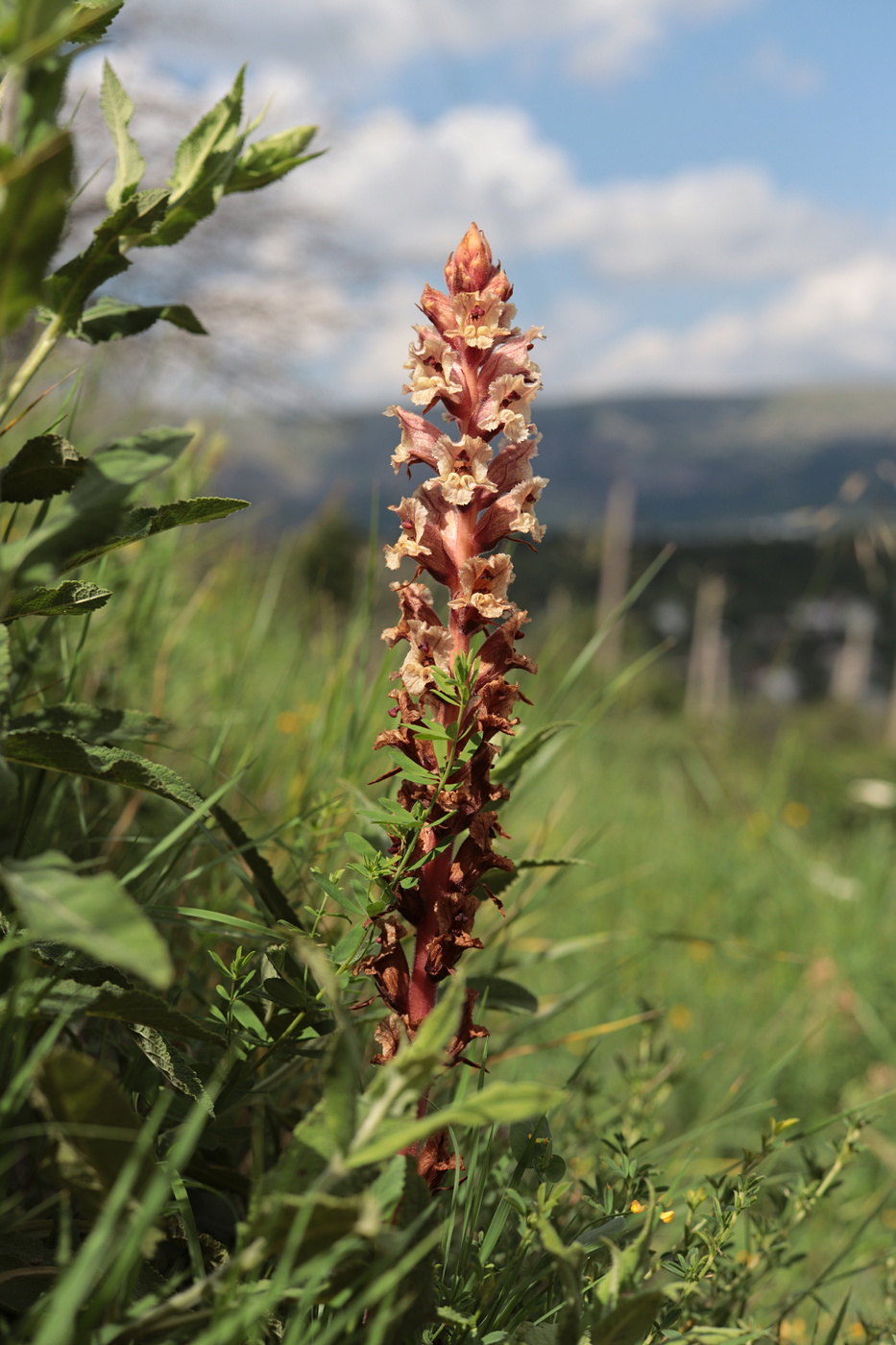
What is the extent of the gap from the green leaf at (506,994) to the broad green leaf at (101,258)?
693 millimetres

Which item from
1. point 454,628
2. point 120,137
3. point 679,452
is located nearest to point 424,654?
point 454,628

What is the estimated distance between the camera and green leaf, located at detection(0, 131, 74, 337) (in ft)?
1.53

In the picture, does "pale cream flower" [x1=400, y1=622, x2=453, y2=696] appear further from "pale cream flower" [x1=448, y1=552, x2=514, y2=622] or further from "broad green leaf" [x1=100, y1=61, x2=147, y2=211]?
"broad green leaf" [x1=100, y1=61, x2=147, y2=211]

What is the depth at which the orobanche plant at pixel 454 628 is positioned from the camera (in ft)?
2.37

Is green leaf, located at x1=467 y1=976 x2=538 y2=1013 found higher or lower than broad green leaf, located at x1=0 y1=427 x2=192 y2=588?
lower

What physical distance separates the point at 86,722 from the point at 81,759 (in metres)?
0.12

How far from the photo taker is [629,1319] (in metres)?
0.58

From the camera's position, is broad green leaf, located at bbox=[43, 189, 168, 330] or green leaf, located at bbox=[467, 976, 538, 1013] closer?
broad green leaf, located at bbox=[43, 189, 168, 330]

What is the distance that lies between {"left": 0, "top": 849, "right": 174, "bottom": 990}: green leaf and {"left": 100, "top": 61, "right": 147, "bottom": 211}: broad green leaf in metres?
0.56

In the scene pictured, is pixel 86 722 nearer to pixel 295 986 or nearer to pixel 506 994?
pixel 295 986

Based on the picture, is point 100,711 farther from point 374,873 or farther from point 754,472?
point 754,472

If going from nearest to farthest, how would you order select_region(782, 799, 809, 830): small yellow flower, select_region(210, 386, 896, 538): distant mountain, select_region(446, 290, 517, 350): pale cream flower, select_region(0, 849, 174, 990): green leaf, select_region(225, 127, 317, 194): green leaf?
select_region(0, 849, 174, 990): green leaf, select_region(446, 290, 517, 350): pale cream flower, select_region(225, 127, 317, 194): green leaf, select_region(782, 799, 809, 830): small yellow flower, select_region(210, 386, 896, 538): distant mountain

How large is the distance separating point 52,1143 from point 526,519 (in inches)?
24.1

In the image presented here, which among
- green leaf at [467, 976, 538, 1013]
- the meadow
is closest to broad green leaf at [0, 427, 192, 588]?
the meadow
